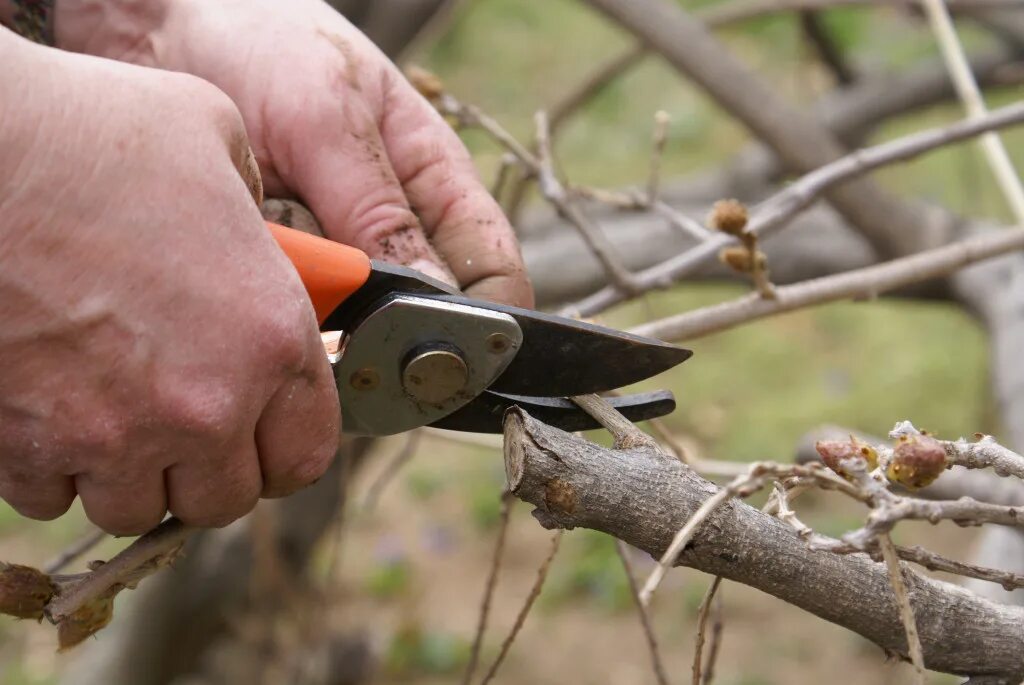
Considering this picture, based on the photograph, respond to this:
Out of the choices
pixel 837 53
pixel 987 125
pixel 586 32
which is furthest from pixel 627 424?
pixel 586 32

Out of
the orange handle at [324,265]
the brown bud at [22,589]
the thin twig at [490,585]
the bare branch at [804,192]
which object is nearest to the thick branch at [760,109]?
the bare branch at [804,192]

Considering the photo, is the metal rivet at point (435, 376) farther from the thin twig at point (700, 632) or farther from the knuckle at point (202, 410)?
the thin twig at point (700, 632)

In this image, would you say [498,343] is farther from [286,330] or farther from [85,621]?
[85,621]

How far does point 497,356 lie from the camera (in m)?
1.07

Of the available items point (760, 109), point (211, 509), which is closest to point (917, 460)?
point (211, 509)

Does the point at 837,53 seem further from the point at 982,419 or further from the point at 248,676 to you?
the point at 248,676

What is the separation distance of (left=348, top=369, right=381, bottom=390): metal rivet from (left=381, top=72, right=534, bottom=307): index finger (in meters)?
0.15

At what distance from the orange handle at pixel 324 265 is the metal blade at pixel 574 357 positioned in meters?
0.11

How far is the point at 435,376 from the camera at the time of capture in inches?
42.6

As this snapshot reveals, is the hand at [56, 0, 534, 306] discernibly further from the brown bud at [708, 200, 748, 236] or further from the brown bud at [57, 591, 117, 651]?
the brown bud at [57, 591, 117, 651]

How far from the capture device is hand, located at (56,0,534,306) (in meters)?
1.22

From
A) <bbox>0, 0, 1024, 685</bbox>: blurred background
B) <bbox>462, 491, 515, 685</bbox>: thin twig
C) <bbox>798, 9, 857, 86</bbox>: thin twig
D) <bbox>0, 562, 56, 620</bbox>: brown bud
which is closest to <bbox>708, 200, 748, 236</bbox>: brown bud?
<bbox>462, 491, 515, 685</bbox>: thin twig

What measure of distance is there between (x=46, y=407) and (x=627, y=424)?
0.50 metres

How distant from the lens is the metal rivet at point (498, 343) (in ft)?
3.47
